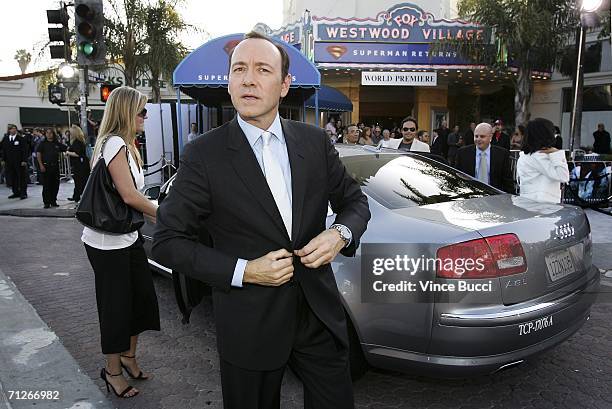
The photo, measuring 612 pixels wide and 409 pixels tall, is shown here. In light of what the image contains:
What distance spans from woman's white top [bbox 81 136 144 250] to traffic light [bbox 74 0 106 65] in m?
7.46

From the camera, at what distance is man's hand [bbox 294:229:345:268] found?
1.62m

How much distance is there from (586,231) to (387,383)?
1578 mm

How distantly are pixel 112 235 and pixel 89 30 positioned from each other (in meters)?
7.70

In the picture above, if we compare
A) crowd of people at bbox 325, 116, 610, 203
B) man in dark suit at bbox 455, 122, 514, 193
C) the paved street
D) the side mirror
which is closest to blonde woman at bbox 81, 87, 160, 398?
the paved street

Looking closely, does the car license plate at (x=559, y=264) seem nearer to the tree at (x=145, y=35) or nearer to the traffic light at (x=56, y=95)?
the traffic light at (x=56, y=95)

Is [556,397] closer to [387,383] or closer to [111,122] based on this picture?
[387,383]

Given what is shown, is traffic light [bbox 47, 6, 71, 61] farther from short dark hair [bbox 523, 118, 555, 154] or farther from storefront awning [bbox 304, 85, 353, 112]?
short dark hair [bbox 523, 118, 555, 154]

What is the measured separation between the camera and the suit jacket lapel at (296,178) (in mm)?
1699

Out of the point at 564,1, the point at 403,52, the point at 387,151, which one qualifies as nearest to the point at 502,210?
the point at 387,151

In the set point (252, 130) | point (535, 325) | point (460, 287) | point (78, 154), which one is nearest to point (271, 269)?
point (252, 130)

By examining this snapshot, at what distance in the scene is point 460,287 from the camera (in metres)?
2.56

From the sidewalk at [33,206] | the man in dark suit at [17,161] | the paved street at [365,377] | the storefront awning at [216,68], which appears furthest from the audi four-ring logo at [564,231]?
the man in dark suit at [17,161]

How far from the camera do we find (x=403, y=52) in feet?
62.2

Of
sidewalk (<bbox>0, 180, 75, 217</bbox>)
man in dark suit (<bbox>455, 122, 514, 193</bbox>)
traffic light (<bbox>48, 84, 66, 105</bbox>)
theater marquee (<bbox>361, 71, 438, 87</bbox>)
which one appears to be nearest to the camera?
man in dark suit (<bbox>455, 122, 514, 193</bbox>)
